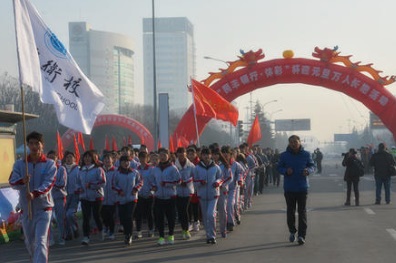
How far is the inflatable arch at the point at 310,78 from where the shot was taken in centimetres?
2797

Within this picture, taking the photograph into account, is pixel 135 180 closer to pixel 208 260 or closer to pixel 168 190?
pixel 168 190

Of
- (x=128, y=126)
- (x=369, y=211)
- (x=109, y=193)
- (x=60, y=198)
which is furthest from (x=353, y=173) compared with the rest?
(x=128, y=126)

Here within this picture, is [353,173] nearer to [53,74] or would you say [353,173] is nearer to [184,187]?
[184,187]

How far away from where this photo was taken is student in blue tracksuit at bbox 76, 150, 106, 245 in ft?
43.9

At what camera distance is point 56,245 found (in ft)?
44.0

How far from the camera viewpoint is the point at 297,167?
1255 centimetres

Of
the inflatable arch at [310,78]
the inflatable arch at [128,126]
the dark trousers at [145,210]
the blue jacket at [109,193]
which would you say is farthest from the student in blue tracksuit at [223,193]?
the inflatable arch at [128,126]

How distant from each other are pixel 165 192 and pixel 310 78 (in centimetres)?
1650

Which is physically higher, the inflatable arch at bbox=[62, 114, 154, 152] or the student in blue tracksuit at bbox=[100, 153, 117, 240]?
the inflatable arch at bbox=[62, 114, 154, 152]

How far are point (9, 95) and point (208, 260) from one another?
56.1 meters

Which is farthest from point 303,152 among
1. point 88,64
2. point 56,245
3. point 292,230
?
point 88,64

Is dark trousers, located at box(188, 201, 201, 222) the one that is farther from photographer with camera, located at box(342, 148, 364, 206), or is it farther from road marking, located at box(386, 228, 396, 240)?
photographer with camera, located at box(342, 148, 364, 206)

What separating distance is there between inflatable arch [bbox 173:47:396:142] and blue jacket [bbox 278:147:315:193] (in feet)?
50.3

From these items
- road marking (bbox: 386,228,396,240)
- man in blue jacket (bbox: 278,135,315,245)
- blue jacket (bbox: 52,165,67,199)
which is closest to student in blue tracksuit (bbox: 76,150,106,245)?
blue jacket (bbox: 52,165,67,199)
